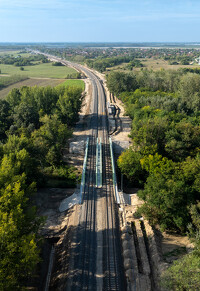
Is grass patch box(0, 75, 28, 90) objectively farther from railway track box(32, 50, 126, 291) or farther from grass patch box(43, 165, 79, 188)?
railway track box(32, 50, 126, 291)

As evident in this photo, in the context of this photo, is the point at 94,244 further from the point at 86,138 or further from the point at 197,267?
the point at 86,138

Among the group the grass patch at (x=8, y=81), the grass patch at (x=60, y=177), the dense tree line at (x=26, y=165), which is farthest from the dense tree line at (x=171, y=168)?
the grass patch at (x=8, y=81)

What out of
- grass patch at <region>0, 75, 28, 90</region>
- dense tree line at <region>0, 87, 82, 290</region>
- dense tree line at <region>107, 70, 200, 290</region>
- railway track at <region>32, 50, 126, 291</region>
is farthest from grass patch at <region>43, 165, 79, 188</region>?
grass patch at <region>0, 75, 28, 90</region>

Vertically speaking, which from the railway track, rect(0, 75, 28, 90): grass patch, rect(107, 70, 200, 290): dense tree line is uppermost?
rect(0, 75, 28, 90): grass patch

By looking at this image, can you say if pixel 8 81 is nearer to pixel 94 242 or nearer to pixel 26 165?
pixel 26 165

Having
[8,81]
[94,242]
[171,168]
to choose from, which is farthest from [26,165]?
[8,81]
